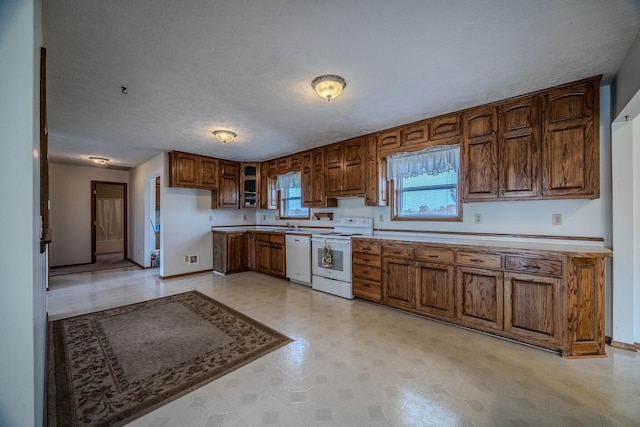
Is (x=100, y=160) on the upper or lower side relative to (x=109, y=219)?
upper

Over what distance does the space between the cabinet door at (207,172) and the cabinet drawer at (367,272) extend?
3.46 m

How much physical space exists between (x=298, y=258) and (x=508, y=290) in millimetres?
3042

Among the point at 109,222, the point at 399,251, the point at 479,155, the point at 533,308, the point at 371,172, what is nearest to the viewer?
the point at 533,308

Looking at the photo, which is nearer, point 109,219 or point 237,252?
point 237,252

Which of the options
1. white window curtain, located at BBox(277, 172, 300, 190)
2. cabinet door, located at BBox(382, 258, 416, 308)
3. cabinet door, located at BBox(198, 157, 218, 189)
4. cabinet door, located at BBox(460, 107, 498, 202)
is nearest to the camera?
cabinet door, located at BBox(460, 107, 498, 202)

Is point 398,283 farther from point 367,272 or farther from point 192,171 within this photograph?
point 192,171

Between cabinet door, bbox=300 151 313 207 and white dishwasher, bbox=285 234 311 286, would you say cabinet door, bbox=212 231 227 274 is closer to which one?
white dishwasher, bbox=285 234 311 286

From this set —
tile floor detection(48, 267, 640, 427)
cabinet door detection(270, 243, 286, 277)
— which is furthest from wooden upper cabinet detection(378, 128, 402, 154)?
cabinet door detection(270, 243, 286, 277)

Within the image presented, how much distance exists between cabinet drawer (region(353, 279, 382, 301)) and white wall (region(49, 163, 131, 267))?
6.96m

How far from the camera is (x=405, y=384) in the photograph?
1936 millimetres

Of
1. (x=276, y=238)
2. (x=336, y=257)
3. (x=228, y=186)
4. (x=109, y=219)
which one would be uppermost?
(x=228, y=186)

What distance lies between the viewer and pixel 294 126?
11.8ft

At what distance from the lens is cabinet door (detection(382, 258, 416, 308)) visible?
3230mm

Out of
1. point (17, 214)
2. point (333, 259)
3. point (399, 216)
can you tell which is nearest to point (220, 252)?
point (333, 259)
